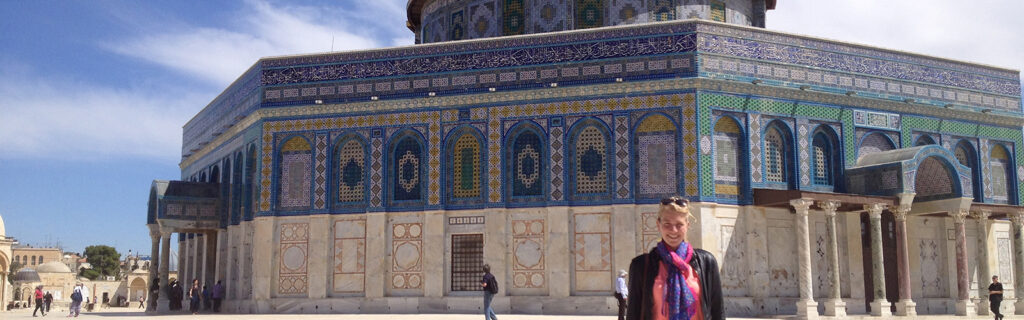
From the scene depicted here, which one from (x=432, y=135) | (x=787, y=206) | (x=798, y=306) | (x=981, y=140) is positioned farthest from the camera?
(x=981, y=140)

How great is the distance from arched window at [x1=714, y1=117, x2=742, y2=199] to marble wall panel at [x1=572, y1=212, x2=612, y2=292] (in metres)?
2.73

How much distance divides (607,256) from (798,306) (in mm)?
4371

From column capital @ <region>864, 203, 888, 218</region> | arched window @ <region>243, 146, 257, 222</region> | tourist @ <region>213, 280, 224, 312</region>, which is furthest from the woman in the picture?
tourist @ <region>213, 280, 224, 312</region>

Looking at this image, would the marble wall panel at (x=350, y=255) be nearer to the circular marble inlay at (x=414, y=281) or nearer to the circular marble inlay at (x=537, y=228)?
the circular marble inlay at (x=414, y=281)

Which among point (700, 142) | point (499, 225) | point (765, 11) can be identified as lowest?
point (499, 225)

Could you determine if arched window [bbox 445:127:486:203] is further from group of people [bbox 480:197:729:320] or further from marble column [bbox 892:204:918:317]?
group of people [bbox 480:197:729:320]

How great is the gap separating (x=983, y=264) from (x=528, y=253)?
11.4 metres

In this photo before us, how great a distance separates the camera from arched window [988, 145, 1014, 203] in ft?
90.2

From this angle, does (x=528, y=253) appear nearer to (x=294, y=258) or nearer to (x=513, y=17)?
(x=294, y=258)

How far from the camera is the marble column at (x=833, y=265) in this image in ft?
74.6

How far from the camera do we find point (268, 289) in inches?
1009

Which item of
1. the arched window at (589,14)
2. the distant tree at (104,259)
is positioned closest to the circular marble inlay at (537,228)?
the arched window at (589,14)

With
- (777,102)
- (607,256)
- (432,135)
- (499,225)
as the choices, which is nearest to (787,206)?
(777,102)

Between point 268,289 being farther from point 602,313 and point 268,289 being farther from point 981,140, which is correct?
point 981,140
